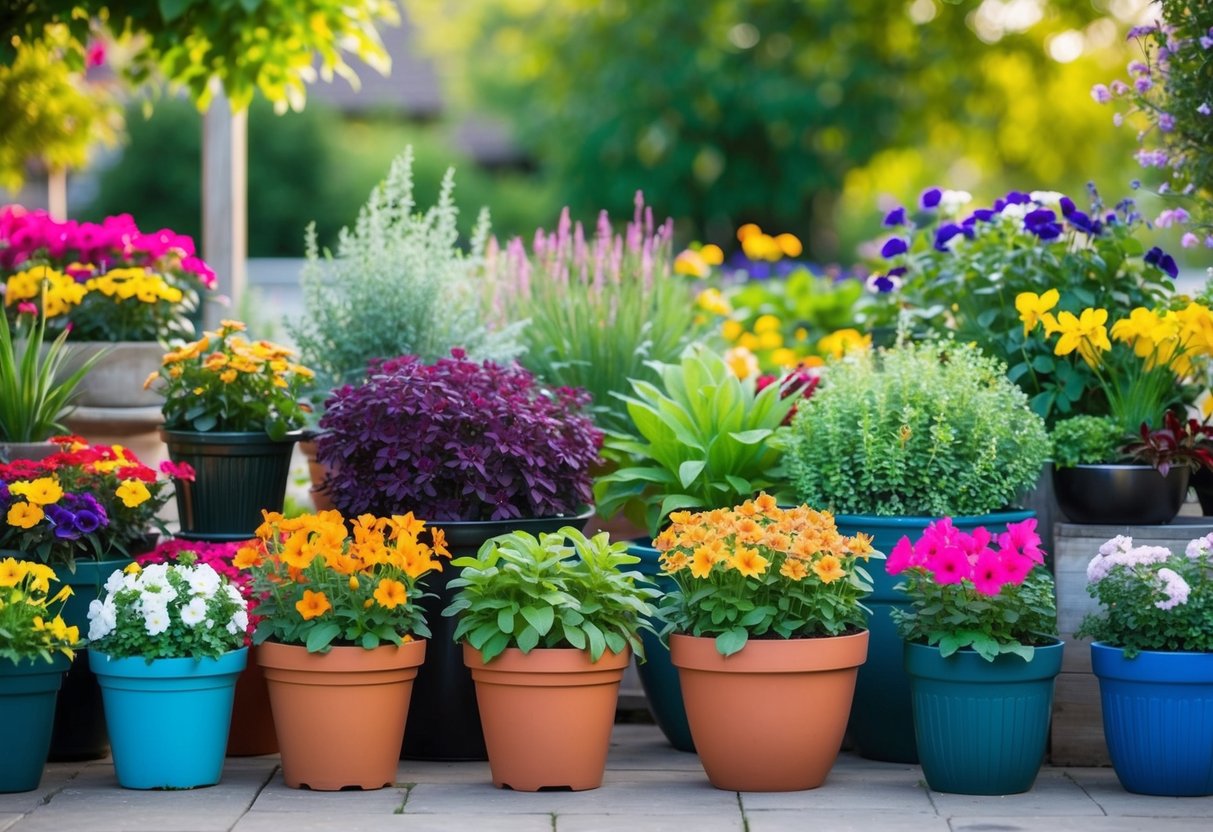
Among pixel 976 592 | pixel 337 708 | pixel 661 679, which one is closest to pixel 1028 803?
pixel 976 592

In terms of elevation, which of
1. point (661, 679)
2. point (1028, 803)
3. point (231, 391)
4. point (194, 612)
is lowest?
point (1028, 803)

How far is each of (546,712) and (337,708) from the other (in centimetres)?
49

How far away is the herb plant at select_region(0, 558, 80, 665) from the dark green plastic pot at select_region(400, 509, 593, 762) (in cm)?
86

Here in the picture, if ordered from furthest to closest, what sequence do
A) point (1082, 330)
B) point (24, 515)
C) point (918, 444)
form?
point (1082, 330), point (918, 444), point (24, 515)

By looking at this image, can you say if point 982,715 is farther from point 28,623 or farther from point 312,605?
point 28,623

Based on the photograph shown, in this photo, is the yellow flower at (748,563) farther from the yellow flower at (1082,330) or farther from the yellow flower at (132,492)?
the yellow flower at (132,492)

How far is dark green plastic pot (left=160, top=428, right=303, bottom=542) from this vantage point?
4.05m

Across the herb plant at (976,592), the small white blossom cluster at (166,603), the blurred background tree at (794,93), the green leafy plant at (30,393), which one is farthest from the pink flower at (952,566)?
the blurred background tree at (794,93)

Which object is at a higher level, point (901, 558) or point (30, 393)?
point (30, 393)

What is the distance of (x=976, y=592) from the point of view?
11.0ft

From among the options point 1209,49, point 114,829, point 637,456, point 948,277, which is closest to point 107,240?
point 637,456

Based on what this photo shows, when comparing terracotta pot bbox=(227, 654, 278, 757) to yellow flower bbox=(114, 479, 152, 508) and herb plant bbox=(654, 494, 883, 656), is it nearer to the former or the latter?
yellow flower bbox=(114, 479, 152, 508)

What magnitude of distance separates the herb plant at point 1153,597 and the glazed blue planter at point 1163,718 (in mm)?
50

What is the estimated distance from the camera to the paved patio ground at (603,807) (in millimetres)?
3080
